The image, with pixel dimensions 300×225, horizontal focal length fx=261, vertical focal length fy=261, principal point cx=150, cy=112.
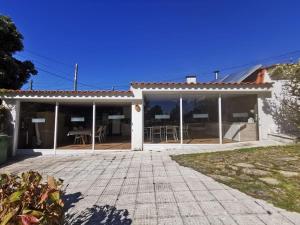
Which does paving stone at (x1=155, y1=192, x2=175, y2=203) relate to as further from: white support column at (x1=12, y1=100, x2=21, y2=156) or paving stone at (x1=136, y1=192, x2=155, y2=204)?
white support column at (x1=12, y1=100, x2=21, y2=156)

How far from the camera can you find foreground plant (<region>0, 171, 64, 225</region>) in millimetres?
1991

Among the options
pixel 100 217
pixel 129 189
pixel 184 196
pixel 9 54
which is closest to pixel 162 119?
pixel 129 189

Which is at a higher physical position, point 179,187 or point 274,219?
point 179,187

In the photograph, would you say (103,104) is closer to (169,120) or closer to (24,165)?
(169,120)

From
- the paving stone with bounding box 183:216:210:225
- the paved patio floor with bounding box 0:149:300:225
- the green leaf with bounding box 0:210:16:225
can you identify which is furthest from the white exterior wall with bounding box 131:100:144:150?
the green leaf with bounding box 0:210:16:225

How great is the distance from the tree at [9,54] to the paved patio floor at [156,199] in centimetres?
1303

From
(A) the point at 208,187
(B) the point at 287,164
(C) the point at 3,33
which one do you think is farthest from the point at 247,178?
(C) the point at 3,33

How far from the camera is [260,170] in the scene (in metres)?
7.38

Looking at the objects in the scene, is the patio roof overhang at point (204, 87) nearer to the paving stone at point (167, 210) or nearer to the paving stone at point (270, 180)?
the paving stone at point (270, 180)

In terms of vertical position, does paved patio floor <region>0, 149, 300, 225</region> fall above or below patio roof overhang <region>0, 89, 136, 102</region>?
below

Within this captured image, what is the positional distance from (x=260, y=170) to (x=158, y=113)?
Result: 21.2 ft

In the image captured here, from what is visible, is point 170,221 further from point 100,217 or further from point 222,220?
point 100,217

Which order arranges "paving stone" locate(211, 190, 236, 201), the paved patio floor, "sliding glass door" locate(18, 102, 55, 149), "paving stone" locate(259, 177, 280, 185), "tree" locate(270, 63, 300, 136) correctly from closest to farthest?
the paved patio floor, "paving stone" locate(211, 190, 236, 201), "paving stone" locate(259, 177, 280, 185), "tree" locate(270, 63, 300, 136), "sliding glass door" locate(18, 102, 55, 149)

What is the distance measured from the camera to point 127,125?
14.1 meters
